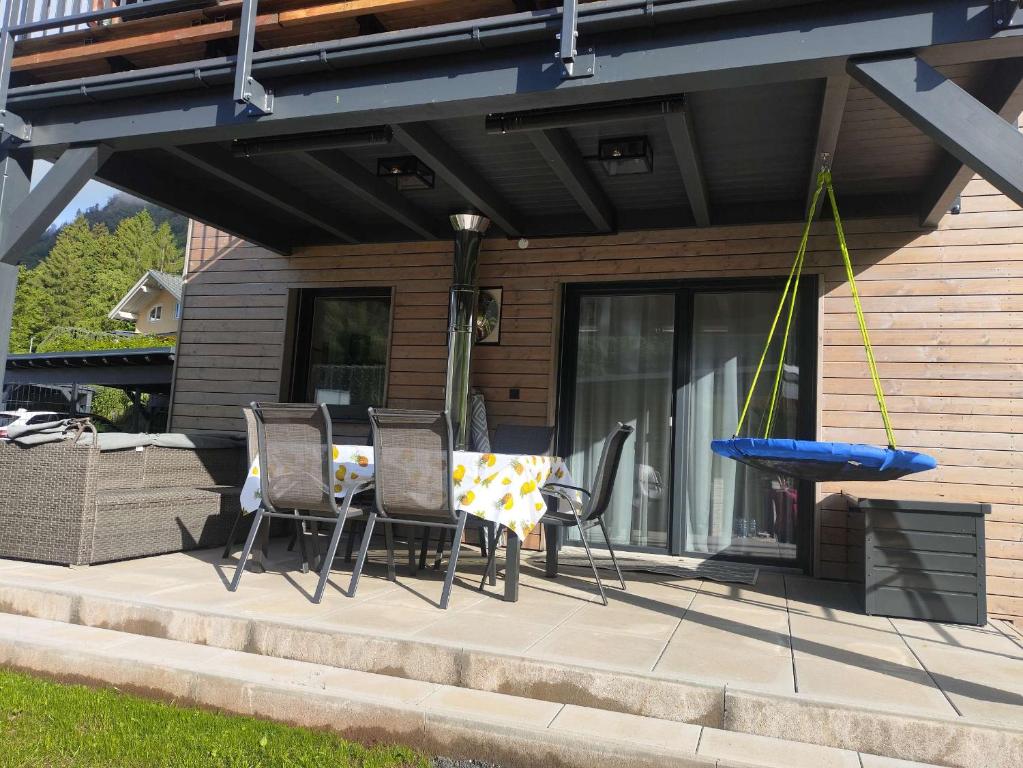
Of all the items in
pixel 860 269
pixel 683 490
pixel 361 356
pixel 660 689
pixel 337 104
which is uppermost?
pixel 337 104

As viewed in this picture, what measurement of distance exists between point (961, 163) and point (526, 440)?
2.80 m

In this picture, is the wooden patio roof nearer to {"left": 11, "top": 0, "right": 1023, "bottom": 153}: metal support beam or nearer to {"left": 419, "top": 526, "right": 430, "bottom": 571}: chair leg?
{"left": 11, "top": 0, "right": 1023, "bottom": 153}: metal support beam

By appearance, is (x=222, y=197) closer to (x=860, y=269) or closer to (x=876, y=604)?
(x=860, y=269)

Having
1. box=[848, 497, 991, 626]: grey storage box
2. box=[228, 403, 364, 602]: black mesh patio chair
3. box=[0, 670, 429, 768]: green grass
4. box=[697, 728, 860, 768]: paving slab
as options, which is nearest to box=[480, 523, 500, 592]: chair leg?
box=[228, 403, 364, 602]: black mesh patio chair

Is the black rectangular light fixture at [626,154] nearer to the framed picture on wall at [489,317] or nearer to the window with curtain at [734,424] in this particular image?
the window with curtain at [734,424]

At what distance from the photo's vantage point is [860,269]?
4.84 m

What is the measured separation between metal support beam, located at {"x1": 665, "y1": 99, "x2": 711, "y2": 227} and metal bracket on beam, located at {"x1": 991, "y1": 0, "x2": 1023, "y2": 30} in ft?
4.01

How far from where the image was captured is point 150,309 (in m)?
29.1

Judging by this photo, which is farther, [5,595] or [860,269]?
[860,269]

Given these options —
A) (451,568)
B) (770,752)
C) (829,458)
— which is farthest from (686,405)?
(770,752)

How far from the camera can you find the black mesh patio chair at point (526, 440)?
4.88 meters

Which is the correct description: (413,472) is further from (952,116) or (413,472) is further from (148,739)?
(952,116)

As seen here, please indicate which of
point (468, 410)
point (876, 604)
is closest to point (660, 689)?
point (876, 604)

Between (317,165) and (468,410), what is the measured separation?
190 centimetres
